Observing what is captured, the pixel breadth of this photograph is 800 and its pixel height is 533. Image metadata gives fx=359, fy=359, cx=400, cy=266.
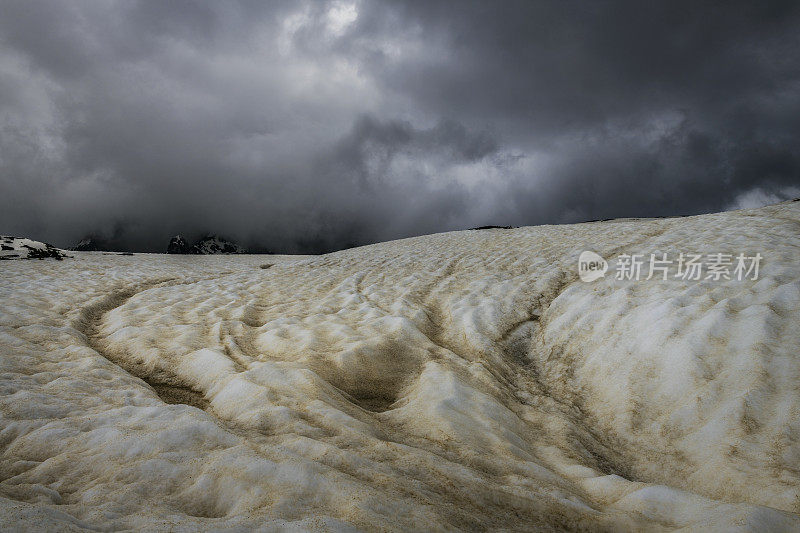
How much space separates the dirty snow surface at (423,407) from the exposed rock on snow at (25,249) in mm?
17290

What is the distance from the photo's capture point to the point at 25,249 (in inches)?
954

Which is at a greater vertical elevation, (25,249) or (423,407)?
(25,249)

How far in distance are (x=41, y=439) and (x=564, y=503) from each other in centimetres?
546

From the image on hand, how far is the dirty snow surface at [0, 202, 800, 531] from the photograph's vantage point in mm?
3143

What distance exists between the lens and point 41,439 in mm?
3809

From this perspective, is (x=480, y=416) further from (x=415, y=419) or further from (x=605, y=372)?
(x=605, y=372)

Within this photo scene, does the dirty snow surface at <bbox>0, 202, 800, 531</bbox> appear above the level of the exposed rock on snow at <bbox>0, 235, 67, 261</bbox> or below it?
below

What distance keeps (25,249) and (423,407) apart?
3195cm

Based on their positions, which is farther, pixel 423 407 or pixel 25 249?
pixel 25 249

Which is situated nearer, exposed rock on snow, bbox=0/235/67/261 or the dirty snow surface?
the dirty snow surface

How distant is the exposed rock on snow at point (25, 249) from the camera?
23.0 meters

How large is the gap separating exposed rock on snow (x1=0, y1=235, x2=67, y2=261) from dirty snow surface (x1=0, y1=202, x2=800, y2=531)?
17.3m

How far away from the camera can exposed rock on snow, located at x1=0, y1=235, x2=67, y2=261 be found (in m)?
23.0

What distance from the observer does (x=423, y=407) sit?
5.41 meters
